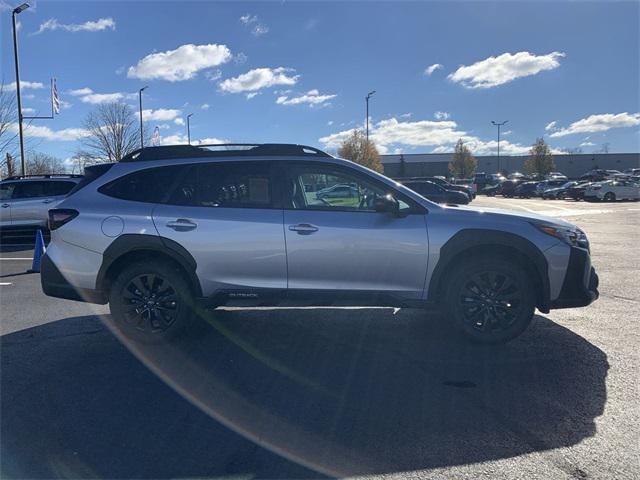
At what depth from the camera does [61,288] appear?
5250 millimetres

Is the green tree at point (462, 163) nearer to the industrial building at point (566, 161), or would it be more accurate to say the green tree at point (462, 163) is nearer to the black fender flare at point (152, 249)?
the industrial building at point (566, 161)

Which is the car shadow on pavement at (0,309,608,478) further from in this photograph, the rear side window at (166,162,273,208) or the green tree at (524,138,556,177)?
the green tree at (524,138,556,177)

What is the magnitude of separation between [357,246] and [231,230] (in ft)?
4.04

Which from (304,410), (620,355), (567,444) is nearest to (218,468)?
(304,410)

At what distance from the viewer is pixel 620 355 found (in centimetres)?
483

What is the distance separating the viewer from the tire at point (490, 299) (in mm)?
4980

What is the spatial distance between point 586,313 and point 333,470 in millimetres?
4631

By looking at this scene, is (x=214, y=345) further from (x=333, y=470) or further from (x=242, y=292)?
(x=333, y=470)

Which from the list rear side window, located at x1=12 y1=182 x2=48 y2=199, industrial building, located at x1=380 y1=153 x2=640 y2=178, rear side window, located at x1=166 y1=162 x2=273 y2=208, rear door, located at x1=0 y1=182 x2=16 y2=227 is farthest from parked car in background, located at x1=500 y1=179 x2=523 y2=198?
industrial building, located at x1=380 y1=153 x2=640 y2=178

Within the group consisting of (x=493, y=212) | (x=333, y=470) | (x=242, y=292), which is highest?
(x=493, y=212)

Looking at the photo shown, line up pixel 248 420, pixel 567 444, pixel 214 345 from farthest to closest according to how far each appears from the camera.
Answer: pixel 214 345, pixel 248 420, pixel 567 444

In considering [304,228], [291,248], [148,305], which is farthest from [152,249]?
[304,228]

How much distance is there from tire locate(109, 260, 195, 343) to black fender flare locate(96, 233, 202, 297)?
0.14 meters

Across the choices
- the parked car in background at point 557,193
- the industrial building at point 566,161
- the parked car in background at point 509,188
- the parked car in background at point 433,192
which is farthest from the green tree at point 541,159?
the parked car in background at point 433,192
